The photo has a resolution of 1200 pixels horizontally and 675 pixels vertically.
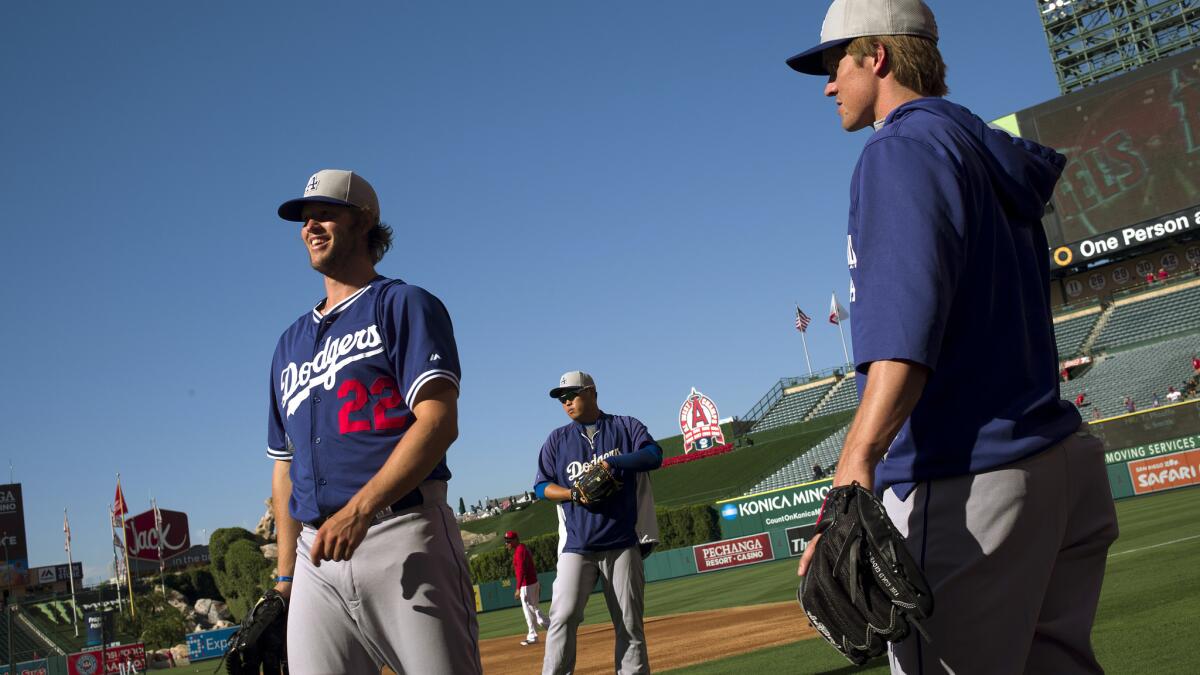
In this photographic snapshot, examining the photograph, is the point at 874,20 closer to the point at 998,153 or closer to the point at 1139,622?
the point at 998,153

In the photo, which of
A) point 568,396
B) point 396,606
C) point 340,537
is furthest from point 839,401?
point 340,537

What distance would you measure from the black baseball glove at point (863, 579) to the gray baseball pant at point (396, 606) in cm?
135

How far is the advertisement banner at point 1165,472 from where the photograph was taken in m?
24.9

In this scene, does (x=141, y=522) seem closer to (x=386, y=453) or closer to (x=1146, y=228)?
(x=1146, y=228)

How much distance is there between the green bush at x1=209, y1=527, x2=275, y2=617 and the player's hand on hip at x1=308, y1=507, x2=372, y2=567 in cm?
3811

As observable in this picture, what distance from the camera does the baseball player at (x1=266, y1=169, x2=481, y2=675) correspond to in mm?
3230

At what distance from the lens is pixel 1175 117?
37.5 m

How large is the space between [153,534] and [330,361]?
1978 inches

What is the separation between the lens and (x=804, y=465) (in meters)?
45.5

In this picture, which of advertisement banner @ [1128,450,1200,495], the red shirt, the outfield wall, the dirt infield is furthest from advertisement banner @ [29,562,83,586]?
advertisement banner @ [1128,450,1200,495]

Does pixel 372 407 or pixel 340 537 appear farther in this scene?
pixel 372 407

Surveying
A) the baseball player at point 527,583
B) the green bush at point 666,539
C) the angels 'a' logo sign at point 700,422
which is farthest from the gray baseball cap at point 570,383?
the angels 'a' logo sign at point 700,422

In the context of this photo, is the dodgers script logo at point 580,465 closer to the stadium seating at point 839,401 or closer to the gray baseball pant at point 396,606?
the gray baseball pant at point 396,606

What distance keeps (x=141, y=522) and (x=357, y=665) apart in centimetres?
4818
